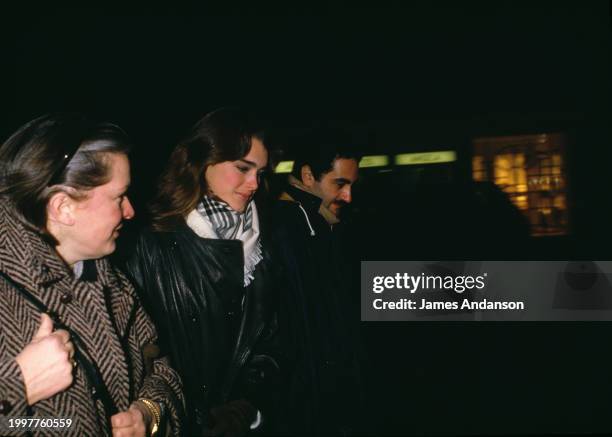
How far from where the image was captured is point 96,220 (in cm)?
163

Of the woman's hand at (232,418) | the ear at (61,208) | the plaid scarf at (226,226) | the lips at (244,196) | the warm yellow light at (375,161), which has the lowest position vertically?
the woman's hand at (232,418)

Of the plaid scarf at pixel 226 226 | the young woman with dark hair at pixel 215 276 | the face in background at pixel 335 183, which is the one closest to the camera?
the young woman with dark hair at pixel 215 276

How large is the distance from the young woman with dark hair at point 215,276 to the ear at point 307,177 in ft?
2.24

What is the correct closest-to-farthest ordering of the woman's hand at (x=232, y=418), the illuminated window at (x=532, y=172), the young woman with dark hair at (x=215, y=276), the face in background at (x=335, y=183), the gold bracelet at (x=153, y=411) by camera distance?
the gold bracelet at (x=153, y=411) < the woman's hand at (x=232, y=418) < the young woman with dark hair at (x=215, y=276) < the face in background at (x=335, y=183) < the illuminated window at (x=532, y=172)

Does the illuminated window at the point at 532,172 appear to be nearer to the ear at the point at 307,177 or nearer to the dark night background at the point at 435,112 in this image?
the dark night background at the point at 435,112

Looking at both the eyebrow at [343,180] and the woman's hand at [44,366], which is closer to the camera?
the woman's hand at [44,366]

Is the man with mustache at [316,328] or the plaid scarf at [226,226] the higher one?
the plaid scarf at [226,226]

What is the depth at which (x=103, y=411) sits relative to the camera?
157cm

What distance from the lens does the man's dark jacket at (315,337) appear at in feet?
8.85

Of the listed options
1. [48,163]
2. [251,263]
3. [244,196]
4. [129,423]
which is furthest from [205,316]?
[48,163]

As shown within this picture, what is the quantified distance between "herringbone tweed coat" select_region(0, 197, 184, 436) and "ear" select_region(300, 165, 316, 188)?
1.62 m

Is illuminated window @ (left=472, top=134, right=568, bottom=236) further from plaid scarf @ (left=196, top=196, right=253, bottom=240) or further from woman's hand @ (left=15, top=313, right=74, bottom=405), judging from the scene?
woman's hand @ (left=15, top=313, right=74, bottom=405)

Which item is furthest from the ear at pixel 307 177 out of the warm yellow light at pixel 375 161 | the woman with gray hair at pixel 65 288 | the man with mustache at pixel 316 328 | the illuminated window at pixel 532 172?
the illuminated window at pixel 532 172

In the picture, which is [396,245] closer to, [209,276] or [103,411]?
[209,276]
